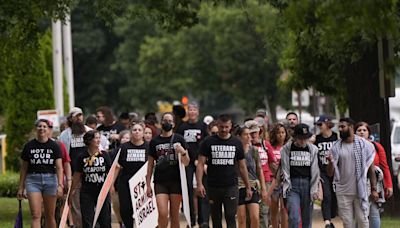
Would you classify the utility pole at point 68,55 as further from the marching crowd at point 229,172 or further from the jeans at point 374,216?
the jeans at point 374,216

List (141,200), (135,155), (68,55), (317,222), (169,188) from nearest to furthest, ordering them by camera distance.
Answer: (169,188) → (141,200) → (135,155) → (317,222) → (68,55)

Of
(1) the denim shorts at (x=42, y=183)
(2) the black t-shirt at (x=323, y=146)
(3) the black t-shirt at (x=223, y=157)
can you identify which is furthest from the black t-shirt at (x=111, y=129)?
(3) the black t-shirt at (x=223, y=157)

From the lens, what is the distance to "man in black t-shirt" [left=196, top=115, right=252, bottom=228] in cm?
1582

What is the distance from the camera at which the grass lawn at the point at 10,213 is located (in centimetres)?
2178

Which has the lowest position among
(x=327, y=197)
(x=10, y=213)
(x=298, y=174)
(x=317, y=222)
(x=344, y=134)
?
(x=317, y=222)

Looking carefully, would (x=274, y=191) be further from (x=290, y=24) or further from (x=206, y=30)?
(x=206, y=30)

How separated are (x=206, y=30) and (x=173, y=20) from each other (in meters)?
35.9

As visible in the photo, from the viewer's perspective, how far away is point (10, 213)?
24344 mm

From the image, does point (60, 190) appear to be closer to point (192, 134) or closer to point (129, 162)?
point (129, 162)

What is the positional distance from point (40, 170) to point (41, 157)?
0.18m

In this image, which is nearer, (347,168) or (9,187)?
(347,168)

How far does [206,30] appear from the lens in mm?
58688

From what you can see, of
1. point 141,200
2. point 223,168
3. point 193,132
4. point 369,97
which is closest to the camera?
point 223,168

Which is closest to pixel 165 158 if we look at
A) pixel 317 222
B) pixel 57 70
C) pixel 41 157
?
pixel 41 157
